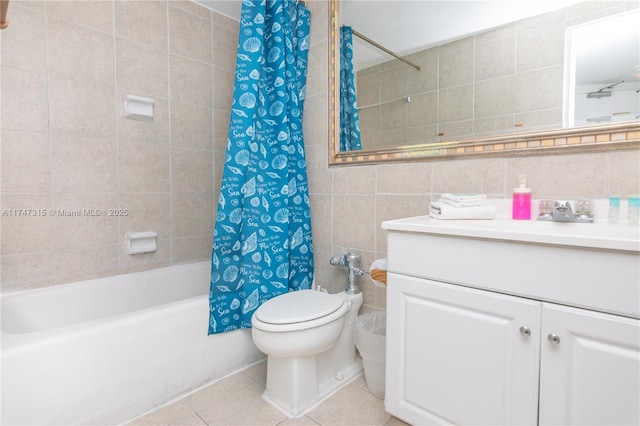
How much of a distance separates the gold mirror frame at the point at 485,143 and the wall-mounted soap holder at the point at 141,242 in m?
1.24

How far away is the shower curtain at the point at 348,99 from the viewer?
1.85 m

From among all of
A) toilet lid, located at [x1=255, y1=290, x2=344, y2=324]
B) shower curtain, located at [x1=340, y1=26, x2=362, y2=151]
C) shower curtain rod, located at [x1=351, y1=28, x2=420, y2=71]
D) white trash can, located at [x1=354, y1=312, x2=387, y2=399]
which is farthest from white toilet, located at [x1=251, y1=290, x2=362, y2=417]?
shower curtain rod, located at [x1=351, y1=28, x2=420, y2=71]

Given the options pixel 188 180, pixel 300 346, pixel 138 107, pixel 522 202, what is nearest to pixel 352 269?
pixel 300 346

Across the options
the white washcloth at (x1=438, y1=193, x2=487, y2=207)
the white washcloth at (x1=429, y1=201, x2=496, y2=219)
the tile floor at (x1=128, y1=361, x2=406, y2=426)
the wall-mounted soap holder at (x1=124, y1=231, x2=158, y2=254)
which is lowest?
the tile floor at (x1=128, y1=361, x2=406, y2=426)

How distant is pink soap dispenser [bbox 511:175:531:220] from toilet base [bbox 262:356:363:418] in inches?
42.1

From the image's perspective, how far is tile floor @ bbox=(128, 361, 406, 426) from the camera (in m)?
1.33

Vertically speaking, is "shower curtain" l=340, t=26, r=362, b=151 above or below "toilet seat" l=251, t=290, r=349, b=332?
above

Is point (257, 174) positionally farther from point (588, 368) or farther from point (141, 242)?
point (588, 368)

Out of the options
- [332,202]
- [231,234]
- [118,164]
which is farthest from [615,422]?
[118,164]

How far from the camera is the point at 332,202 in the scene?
1937 millimetres

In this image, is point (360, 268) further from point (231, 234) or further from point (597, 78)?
point (597, 78)

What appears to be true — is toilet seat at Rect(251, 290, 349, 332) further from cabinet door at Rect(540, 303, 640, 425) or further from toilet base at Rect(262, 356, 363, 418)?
cabinet door at Rect(540, 303, 640, 425)

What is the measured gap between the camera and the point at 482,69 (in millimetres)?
1396

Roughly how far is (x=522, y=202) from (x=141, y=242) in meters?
2.07
